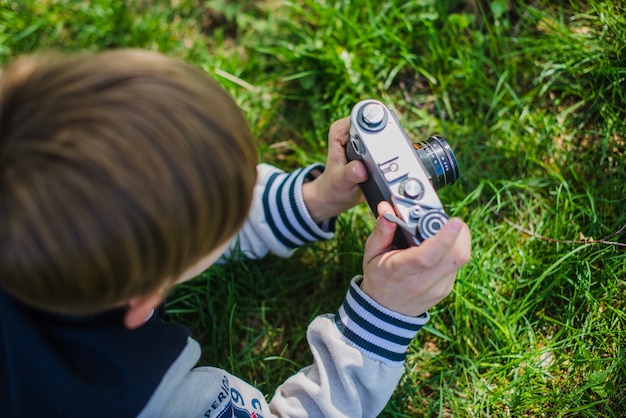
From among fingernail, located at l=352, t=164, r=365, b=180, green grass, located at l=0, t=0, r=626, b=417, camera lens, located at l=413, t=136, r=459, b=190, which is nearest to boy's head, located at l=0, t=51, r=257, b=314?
fingernail, located at l=352, t=164, r=365, b=180

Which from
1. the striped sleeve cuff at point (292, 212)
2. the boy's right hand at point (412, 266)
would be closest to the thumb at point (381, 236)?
the boy's right hand at point (412, 266)

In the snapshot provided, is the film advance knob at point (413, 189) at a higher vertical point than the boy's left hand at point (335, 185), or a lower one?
higher

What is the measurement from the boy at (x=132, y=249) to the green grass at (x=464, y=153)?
0.40 metres

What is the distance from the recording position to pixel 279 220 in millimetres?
1860

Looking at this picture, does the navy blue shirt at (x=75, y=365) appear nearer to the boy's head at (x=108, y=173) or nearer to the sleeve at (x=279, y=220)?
the boy's head at (x=108, y=173)

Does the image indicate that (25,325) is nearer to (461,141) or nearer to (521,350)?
(521,350)

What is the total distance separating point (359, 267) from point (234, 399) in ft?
2.17

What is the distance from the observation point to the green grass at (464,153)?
1.77 m

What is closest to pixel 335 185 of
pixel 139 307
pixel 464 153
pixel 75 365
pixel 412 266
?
pixel 412 266

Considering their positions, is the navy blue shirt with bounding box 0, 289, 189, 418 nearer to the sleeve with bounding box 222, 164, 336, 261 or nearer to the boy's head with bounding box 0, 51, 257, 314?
the boy's head with bounding box 0, 51, 257, 314

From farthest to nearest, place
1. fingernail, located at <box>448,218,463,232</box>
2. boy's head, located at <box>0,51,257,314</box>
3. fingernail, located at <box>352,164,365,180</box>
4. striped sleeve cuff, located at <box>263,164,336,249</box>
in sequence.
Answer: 1. striped sleeve cuff, located at <box>263,164,336,249</box>
2. fingernail, located at <box>352,164,365,180</box>
3. fingernail, located at <box>448,218,463,232</box>
4. boy's head, located at <box>0,51,257,314</box>

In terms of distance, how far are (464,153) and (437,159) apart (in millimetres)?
575

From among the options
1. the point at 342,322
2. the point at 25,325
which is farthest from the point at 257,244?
the point at 25,325

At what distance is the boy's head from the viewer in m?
0.95
